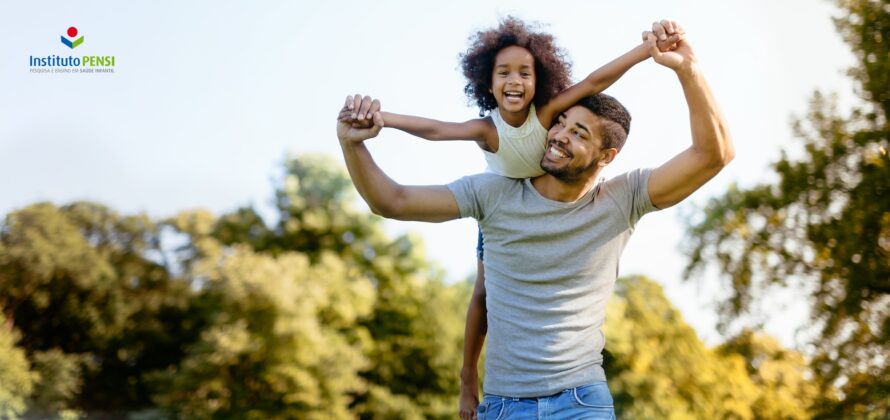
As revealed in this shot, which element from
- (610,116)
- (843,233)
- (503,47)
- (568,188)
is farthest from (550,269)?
(843,233)

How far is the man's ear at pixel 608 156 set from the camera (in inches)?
110

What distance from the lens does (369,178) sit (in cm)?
265

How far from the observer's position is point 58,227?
18375mm

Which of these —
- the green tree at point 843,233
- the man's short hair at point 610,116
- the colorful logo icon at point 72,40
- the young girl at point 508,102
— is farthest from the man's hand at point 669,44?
the colorful logo icon at point 72,40

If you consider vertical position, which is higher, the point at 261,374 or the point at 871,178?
the point at 871,178

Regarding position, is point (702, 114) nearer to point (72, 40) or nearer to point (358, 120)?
point (358, 120)

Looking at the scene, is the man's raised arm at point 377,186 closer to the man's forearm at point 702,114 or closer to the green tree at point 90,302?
the man's forearm at point 702,114

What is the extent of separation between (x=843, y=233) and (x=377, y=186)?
11630 mm

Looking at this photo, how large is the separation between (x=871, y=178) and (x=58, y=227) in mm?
13078

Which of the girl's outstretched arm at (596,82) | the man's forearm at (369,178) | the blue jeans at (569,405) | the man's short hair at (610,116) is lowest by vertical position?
the blue jeans at (569,405)

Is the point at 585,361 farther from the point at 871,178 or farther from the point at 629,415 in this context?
the point at 629,415

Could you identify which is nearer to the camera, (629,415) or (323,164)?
(629,415)

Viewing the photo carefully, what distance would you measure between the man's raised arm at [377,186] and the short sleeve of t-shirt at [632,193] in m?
0.41

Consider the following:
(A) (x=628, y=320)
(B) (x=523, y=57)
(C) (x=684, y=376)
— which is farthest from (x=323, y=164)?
(B) (x=523, y=57)
